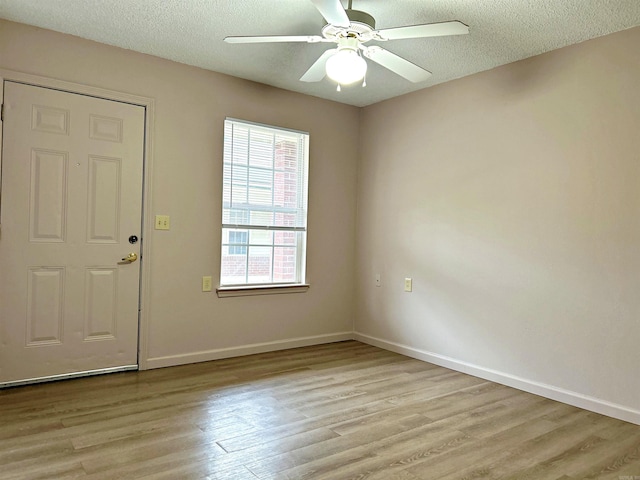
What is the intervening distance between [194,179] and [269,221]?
2.60ft

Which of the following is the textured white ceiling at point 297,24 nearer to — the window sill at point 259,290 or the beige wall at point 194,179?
the beige wall at point 194,179

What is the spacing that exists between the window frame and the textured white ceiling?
0.69 meters

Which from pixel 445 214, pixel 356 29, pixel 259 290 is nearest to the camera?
pixel 356 29

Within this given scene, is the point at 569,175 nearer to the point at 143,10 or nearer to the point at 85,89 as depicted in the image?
the point at 143,10

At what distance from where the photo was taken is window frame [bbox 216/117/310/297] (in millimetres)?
3959

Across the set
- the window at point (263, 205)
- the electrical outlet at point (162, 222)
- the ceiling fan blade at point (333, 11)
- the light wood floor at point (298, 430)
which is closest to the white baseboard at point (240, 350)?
the light wood floor at point (298, 430)

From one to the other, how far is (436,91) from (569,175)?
141 cm

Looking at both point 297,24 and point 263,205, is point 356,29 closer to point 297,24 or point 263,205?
point 297,24

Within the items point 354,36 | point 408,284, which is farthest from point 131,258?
point 408,284

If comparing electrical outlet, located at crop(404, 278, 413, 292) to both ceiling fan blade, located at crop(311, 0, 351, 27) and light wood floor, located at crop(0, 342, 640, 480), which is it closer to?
light wood floor, located at crop(0, 342, 640, 480)

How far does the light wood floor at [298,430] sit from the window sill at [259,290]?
0.65 metres

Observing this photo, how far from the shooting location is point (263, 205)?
4188 mm

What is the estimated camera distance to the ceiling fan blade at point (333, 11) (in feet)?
6.63

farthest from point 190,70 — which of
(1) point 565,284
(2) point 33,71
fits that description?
(1) point 565,284
